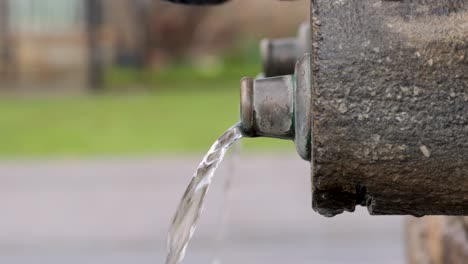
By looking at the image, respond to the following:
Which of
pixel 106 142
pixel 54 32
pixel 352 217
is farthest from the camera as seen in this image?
pixel 54 32

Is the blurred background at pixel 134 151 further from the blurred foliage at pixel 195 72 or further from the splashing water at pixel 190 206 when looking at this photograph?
the splashing water at pixel 190 206

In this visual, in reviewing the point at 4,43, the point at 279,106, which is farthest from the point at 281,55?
the point at 4,43

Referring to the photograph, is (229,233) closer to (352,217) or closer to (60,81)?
(352,217)

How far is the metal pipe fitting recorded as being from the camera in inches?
86.0

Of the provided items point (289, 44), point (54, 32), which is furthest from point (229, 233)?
point (54, 32)

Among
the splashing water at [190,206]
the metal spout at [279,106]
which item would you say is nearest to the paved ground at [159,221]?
the splashing water at [190,206]

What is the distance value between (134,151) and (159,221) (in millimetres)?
3198

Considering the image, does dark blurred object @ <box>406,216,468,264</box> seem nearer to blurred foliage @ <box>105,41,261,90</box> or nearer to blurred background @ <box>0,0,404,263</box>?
blurred background @ <box>0,0,404,263</box>

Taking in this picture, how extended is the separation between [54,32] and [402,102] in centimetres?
2023

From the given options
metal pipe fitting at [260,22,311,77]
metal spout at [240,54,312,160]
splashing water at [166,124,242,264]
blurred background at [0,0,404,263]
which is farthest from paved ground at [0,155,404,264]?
metal spout at [240,54,312,160]

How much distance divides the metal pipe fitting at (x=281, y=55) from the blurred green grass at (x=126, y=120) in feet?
24.2

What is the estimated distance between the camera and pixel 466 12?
50.2 inches

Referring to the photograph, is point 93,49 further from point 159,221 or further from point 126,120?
point 159,221

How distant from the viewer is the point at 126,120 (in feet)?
41.2
